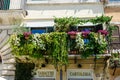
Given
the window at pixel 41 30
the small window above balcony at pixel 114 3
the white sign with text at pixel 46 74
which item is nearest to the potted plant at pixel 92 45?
the white sign with text at pixel 46 74

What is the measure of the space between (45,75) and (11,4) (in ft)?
14.6

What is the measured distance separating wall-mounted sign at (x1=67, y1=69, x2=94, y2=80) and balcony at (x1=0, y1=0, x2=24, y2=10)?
4581 mm

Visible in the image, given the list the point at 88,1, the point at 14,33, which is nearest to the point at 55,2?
the point at 88,1

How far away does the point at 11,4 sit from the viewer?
18.4 meters

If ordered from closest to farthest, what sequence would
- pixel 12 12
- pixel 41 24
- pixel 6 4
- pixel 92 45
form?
pixel 92 45, pixel 12 12, pixel 41 24, pixel 6 4

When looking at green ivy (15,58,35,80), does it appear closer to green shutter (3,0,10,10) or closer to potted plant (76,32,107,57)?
potted plant (76,32,107,57)

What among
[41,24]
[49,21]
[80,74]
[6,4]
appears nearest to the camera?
[80,74]

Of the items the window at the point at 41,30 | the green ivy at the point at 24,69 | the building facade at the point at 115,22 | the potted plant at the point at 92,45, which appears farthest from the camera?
the window at the point at 41,30

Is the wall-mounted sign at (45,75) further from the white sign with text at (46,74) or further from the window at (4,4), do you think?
the window at (4,4)

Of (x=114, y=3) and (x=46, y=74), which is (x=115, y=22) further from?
(x=46, y=74)

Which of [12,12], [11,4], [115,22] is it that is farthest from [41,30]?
[115,22]

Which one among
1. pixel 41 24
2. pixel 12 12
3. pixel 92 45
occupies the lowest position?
pixel 92 45

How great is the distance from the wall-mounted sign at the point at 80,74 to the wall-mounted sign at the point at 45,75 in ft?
2.48

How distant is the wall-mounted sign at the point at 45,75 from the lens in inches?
662
